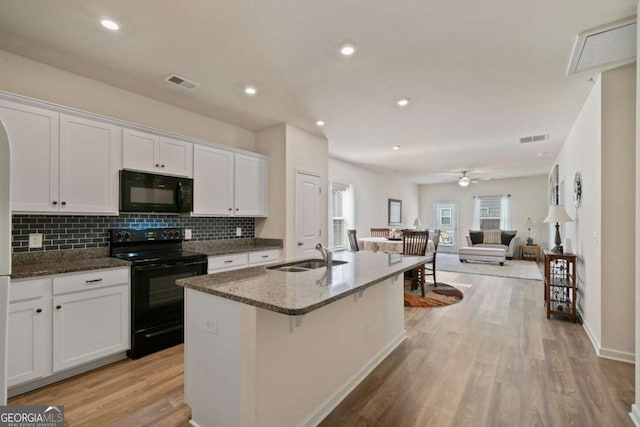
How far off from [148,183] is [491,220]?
1038 centimetres

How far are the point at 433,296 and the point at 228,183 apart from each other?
3.57 metres

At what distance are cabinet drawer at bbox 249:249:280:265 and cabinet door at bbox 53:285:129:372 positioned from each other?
4.75 ft

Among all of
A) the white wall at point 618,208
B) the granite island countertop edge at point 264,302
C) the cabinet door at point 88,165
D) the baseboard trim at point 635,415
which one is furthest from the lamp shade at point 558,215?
the cabinet door at point 88,165

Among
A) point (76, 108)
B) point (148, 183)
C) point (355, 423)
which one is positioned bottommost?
point (355, 423)

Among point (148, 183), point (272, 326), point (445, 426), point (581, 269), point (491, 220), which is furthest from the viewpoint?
point (491, 220)

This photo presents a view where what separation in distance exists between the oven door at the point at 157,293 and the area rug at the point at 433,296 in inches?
119

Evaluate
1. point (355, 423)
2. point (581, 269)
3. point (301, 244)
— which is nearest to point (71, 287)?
point (355, 423)

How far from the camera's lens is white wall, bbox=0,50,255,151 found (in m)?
2.44

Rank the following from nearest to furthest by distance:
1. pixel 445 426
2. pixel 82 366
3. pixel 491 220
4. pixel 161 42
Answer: pixel 445 426
pixel 161 42
pixel 82 366
pixel 491 220

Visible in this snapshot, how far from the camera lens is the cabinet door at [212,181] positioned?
3.46 meters

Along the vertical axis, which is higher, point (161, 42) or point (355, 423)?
point (161, 42)

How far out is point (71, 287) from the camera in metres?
2.29

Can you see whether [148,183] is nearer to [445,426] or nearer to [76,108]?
[76,108]

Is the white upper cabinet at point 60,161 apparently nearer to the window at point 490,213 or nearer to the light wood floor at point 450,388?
the light wood floor at point 450,388
